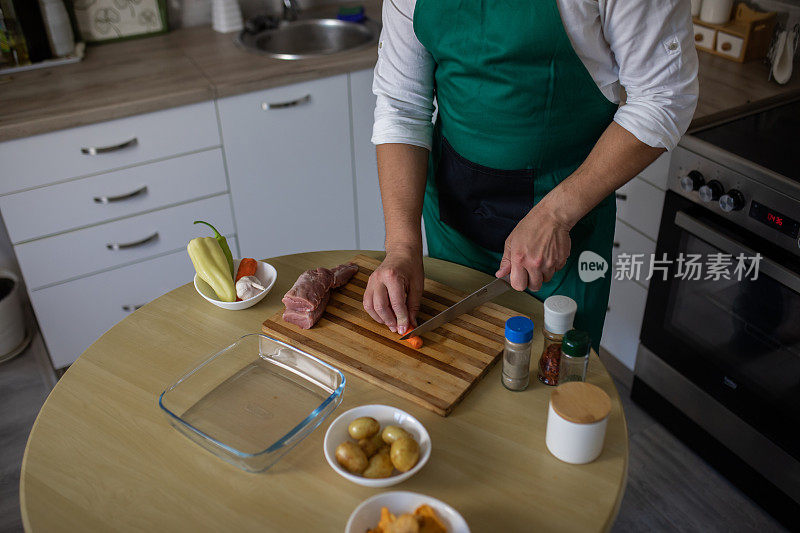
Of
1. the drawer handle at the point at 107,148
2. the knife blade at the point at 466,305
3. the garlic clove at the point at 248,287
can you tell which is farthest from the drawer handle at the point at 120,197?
the knife blade at the point at 466,305

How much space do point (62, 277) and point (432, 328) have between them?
4.98 feet

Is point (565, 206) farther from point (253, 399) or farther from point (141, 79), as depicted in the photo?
point (141, 79)

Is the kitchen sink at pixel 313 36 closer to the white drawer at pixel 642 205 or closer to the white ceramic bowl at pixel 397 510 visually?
the white drawer at pixel 642 205

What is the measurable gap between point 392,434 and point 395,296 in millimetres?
293

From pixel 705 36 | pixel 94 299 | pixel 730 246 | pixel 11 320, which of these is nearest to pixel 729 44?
pixel 705 36

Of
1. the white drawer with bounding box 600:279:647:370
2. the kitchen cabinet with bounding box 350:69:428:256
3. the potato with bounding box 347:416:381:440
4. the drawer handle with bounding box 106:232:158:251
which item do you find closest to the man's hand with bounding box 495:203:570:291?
the potato with bounding box 347:416:381:440

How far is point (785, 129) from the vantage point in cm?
185

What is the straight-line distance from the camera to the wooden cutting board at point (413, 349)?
3.70 ft

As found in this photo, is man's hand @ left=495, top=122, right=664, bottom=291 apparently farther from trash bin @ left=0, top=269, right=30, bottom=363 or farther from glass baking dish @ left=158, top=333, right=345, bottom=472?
trash bin @ left=0, top=269, right=30, bottom=363

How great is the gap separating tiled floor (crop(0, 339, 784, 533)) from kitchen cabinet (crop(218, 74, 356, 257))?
934mm

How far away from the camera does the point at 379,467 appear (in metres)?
0.97

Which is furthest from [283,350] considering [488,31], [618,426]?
[488,31]

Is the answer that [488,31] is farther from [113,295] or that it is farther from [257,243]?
[113,295]

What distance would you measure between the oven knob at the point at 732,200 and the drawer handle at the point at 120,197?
1.67 meters
